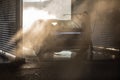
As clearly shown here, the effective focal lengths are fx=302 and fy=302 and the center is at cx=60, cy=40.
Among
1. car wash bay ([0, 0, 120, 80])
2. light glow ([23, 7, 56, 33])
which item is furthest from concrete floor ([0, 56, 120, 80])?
light glow ([23, 7, 56, 33])

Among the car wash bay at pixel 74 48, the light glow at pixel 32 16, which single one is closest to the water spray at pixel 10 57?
the car wash bay at pixel 74 48

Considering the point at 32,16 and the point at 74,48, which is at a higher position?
the point at 32,16

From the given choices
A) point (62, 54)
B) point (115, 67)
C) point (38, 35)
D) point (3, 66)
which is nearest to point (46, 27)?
point (38, 35)

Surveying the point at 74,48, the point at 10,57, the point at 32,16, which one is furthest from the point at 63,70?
the point at 32,16

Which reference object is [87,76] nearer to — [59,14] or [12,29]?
[59,14]

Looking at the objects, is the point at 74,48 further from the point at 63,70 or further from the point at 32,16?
the point at 32,16

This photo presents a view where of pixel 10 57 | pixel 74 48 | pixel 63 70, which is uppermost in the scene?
pixel 74 48

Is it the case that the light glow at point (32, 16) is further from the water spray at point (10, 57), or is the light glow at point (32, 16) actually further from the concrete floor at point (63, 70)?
the concrete floor at point (63, 70)

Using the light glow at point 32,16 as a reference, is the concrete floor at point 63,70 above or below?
below

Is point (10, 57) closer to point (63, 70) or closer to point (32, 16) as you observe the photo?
point (32, 16)

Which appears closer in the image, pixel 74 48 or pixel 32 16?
pixel 32 16

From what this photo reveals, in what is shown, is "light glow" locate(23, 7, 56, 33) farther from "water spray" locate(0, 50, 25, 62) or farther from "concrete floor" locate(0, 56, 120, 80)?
"concrete floor" locate(0, 56, 120, 80)

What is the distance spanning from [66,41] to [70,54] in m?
0.19

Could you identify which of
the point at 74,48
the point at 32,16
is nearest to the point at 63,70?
the point at 74,48
